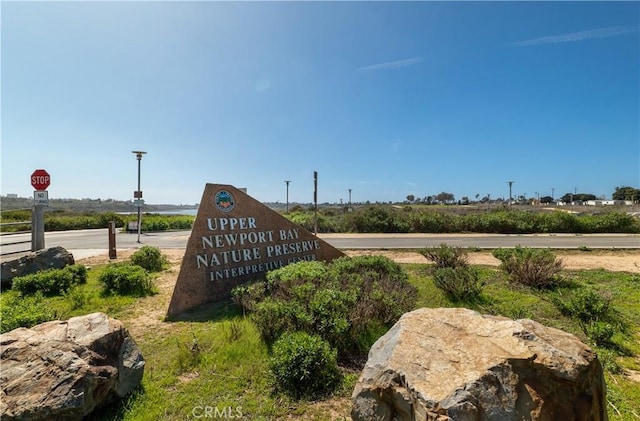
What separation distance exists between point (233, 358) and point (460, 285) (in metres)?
4.85

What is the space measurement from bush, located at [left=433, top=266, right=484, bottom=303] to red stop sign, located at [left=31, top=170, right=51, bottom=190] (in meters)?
12.5

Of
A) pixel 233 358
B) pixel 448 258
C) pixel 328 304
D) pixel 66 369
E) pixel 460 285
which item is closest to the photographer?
pixel 66 369

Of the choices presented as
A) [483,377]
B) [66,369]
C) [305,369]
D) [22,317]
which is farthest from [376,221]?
[66,369]

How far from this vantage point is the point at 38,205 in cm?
938

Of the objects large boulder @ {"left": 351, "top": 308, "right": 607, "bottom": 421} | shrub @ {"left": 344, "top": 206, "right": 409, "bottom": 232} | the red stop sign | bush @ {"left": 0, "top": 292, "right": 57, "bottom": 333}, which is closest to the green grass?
large boulder @ {"left": 351, "top": 308, "right": 607, "bottom": 421}

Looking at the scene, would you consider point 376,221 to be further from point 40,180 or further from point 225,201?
point 40,180

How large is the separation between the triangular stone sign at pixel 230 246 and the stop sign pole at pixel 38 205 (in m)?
6.30

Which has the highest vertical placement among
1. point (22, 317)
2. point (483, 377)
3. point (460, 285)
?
point (483, 377)

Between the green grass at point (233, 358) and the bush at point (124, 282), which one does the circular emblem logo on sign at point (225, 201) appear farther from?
the bush at point (124, 282)

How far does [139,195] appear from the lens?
18.1 m

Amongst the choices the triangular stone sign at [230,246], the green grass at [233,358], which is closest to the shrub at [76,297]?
the green grass at [233,358]

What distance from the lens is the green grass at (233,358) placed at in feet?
10.1

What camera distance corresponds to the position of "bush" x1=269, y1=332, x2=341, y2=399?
133 inches

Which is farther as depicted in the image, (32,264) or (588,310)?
(32,264)
